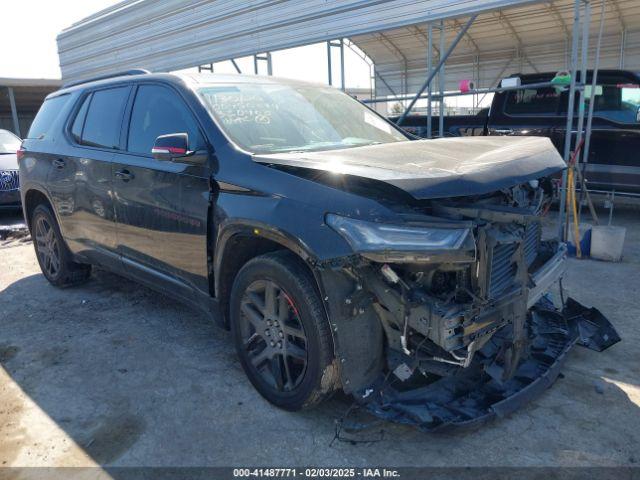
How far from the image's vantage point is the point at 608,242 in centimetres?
570

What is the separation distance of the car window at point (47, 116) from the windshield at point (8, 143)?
15.9ft

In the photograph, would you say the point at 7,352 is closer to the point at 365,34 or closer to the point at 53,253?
the point at 53,253

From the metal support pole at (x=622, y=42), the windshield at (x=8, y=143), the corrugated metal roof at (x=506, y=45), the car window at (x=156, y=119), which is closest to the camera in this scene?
the car window at (x=156, y=119)

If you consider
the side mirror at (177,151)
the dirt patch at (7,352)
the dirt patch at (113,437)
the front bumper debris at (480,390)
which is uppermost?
the side mirror at (177,151)

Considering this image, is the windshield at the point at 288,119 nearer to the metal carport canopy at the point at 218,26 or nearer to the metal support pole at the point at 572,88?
the metal support pole at the point at 572,88

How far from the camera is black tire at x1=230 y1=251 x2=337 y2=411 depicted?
2590 mm

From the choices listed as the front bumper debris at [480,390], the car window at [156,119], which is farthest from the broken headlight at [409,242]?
the car window at [156,119]

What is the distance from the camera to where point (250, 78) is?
3873 mm

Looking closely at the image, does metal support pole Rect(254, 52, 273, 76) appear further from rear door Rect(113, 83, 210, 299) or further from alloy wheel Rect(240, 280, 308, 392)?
alloy wheel Rect(240, 280, 308, 392)

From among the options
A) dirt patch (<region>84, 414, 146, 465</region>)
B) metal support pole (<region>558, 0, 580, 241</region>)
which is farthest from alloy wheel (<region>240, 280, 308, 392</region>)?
metal support pole (<region>558, 0, 580, 241</region>)

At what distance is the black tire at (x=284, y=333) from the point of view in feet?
8.50

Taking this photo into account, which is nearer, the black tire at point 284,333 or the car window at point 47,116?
the black tire at point 284,333

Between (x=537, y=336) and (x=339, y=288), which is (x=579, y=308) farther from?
(x=339, y=288)

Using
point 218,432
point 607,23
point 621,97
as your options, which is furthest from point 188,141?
point 607,23
